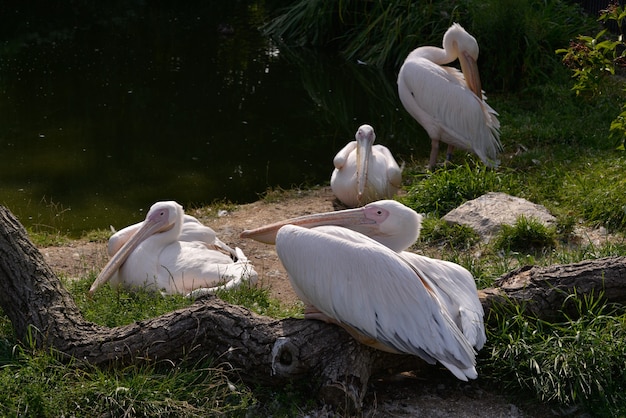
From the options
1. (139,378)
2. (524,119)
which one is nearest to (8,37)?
(524,119)

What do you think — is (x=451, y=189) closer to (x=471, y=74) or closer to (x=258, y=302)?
(x=471, y=74)

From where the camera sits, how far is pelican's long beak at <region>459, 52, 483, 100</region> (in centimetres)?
792

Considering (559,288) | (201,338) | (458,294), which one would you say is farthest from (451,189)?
(201,338)

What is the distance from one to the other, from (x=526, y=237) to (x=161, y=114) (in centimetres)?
587

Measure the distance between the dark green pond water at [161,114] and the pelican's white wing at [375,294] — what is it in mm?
3791

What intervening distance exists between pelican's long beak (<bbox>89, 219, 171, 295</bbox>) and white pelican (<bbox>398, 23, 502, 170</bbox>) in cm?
314

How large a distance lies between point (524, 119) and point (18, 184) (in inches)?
200

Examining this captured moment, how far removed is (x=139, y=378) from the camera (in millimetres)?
3588

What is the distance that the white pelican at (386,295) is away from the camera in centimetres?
363

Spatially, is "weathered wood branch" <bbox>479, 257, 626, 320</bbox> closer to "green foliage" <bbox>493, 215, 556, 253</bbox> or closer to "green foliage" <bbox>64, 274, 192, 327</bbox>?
"green foliage" <bbox>493, 215, 556, 253</bbox>

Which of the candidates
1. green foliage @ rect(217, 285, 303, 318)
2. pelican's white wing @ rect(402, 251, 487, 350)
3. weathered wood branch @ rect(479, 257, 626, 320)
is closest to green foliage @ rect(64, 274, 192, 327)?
green foliage @ rect(217, 285, 303, 318)

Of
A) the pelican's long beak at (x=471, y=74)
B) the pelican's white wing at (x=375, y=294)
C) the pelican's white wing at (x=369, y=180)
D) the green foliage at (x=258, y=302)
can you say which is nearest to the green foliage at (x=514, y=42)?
the pelican's long beak at (x=471, y=74)

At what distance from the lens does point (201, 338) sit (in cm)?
379

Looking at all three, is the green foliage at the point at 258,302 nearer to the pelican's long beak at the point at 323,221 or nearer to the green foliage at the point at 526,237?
the pelican's long beak at the point at 323,221
